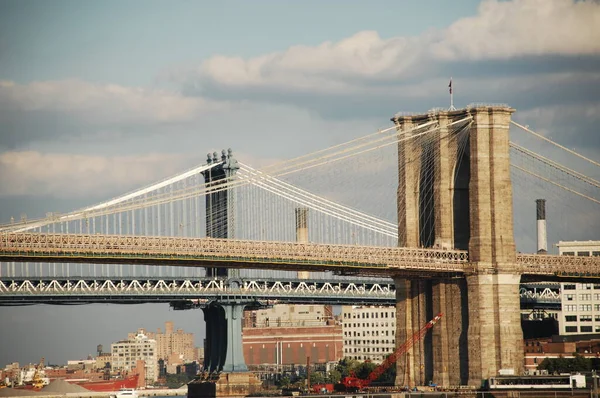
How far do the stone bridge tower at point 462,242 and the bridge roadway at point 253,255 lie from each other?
65.0 inches

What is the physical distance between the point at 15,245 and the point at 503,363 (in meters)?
36.6

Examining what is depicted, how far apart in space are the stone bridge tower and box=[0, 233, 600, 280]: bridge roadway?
1.65m

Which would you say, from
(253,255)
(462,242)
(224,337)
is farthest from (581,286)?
(253,255)

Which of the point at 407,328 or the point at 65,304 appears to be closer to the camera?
the point at 407,328

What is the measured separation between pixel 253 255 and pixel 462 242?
17622 millimetres

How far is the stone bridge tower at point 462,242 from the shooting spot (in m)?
115

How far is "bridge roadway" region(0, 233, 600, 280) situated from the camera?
10450 cm

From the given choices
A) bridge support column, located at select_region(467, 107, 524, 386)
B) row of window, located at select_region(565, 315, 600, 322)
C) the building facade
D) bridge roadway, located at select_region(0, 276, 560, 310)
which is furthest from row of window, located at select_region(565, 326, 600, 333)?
bridge support column, located at select_region(467, 107, 524, 386)

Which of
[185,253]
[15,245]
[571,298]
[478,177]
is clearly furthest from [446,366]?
[571,298]

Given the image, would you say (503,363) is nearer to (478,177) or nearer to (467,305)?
(467,305)

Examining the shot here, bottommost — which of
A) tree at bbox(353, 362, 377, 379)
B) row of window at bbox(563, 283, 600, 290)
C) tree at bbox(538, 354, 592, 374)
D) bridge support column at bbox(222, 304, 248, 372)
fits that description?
tree at bbox(353, 362, 377, 379)

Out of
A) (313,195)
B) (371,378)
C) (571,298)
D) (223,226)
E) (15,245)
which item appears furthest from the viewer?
(571,298)

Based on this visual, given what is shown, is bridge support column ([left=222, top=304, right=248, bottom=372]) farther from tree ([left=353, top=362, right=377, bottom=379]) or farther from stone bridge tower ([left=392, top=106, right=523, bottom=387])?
stone bridge tower ([left=392, top=106, right=523, bottom=387])

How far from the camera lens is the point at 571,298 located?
168 m
